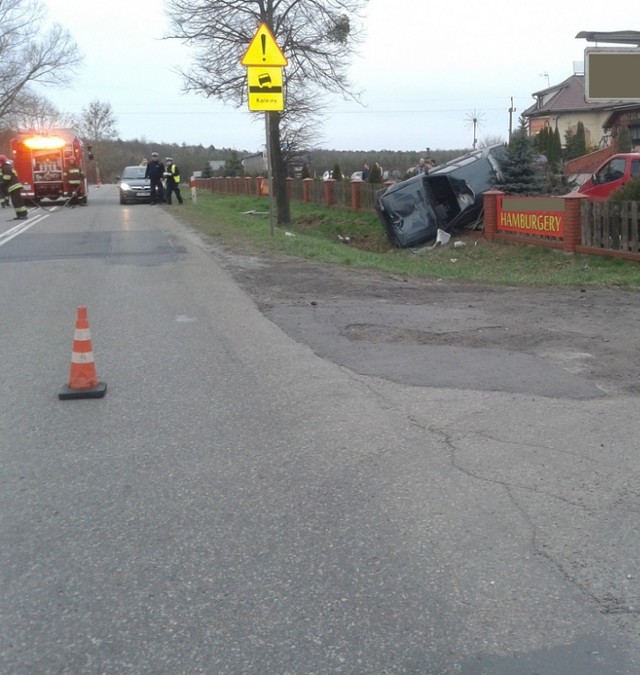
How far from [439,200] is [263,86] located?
607 cm

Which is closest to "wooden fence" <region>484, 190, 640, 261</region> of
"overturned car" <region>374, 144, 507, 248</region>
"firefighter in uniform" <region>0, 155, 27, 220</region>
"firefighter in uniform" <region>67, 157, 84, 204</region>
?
"overturned car" <region>374, 144, 507, 248</region>

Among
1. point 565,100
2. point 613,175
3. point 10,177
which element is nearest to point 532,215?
point 613,175

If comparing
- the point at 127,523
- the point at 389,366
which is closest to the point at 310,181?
the point at 389,366

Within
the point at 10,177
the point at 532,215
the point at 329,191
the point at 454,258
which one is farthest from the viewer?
the point at 329,191

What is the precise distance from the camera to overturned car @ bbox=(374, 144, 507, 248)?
2069 centimetres

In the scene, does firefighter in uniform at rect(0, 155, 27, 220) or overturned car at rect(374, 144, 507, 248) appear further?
firefighter in uniform at rect(0, 155, 27, 220)

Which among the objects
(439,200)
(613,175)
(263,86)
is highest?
(263,86)

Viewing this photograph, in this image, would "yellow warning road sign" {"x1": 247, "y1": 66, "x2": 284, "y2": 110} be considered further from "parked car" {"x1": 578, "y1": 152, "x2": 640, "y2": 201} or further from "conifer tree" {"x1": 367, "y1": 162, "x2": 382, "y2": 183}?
"conifer tree" {"x1": 367, "y1": 162, "x2": 382, "y2": 183}

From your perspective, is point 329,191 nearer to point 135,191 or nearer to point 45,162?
point 135,191

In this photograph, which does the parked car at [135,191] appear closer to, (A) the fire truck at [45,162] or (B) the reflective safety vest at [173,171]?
(A) the fire truck at [45,162]

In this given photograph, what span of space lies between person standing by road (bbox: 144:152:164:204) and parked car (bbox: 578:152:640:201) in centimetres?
1708

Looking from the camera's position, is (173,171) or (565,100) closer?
(173,171)

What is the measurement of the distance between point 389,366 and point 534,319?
3.02 meters

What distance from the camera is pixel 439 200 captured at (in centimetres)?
2088
